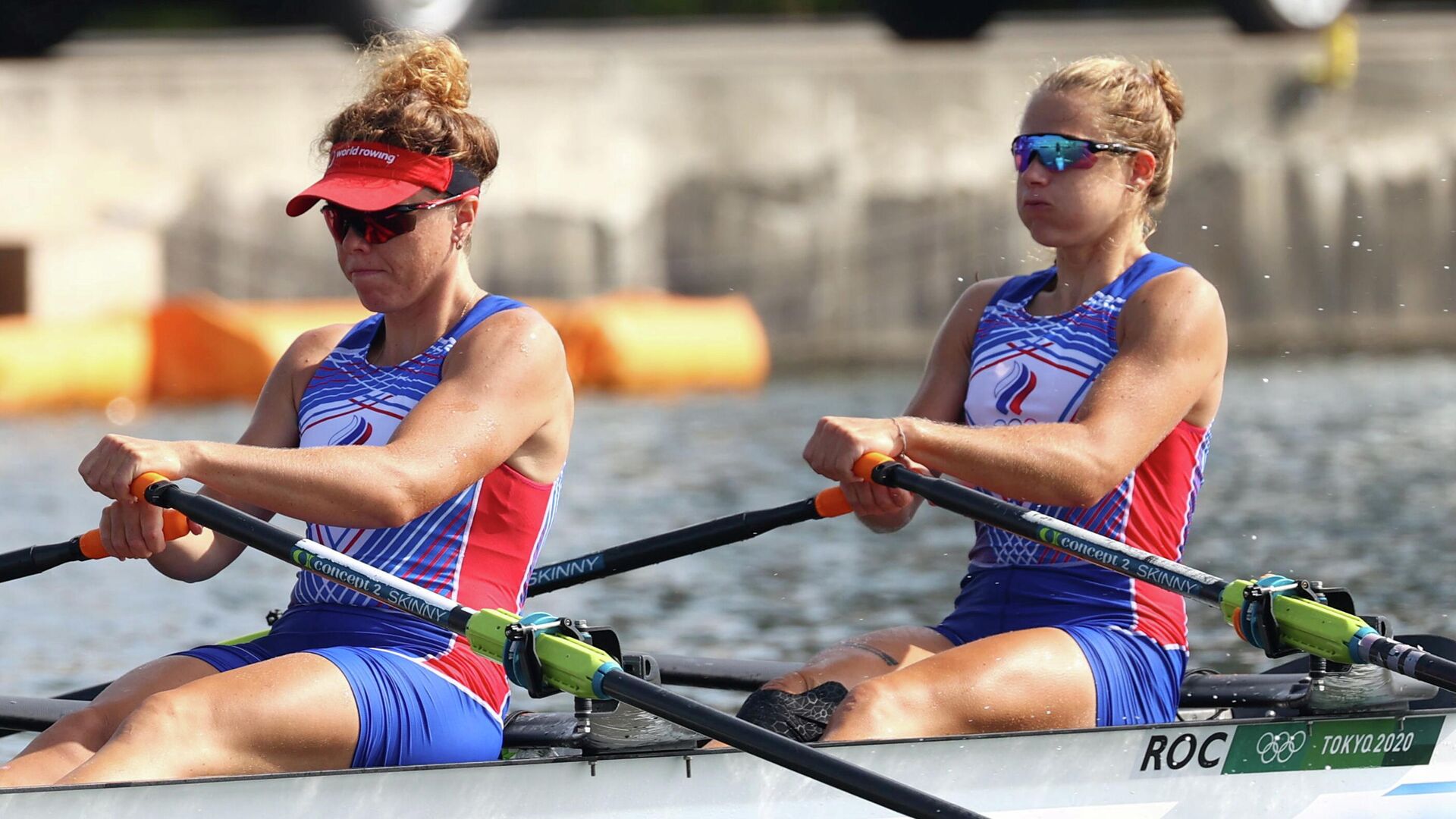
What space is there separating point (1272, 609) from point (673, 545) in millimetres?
1534

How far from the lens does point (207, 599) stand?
8.62 m

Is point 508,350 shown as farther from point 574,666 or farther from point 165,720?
point 165,720

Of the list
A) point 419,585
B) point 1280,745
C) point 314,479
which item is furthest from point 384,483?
point 1280,745

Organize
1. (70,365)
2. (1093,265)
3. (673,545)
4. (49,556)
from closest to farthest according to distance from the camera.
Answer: (1093,265), (49,556), (673,545), (70,365)

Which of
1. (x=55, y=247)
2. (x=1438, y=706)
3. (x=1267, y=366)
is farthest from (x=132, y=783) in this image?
(x=1267, y=366)

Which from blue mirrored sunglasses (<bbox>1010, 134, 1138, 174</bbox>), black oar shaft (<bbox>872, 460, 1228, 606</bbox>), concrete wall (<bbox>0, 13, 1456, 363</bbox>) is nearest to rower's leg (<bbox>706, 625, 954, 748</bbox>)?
black oar shaft (<bbox>872, 460, 1228, 606</bbox>)

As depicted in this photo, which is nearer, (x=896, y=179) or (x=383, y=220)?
(x=383, y=220)

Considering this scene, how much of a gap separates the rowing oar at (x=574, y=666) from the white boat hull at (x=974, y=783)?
0.09 metres

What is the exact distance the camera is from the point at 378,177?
3539 mm

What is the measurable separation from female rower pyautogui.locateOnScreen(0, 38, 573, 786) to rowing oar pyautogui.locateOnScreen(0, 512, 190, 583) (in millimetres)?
374

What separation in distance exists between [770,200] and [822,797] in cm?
1389

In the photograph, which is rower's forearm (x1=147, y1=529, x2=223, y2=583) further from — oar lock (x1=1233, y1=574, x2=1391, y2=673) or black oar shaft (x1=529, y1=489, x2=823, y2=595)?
oar lock (x1=1233, y1=574, x2=1391, y2=673)

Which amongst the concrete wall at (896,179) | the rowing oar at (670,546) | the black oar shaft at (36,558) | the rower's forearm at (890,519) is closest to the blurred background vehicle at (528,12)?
the concrete wall at (896,179)

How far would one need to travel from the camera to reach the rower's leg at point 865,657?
12.8 ft
